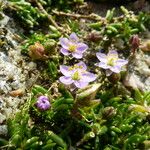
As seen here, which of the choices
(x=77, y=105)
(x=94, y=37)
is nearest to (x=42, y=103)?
(x=77, y=105)

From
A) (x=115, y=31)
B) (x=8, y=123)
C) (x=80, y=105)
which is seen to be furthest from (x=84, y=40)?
(x=8, y=123)

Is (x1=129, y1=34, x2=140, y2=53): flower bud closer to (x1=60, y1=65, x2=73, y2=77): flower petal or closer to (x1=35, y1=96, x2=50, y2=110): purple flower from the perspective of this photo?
(x1=60, y1=65, x2=73, y2=77): flower petal

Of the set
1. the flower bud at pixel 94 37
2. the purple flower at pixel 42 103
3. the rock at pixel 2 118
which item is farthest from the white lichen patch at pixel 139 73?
the rock at pixel 2 118

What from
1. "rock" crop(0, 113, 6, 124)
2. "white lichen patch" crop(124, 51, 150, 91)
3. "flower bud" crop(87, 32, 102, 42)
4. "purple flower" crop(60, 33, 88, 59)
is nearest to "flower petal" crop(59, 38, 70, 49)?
"purple flower" crop(60, 33, 88, 59)

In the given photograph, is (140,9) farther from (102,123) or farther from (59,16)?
(102,123)

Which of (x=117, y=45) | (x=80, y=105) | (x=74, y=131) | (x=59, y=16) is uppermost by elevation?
(x=59, y=16)

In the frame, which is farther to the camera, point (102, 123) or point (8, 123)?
point (102, 123)

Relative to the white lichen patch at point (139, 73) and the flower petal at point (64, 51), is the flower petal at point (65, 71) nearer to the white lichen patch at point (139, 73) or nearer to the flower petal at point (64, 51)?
the flower petal at point (64, 51)
